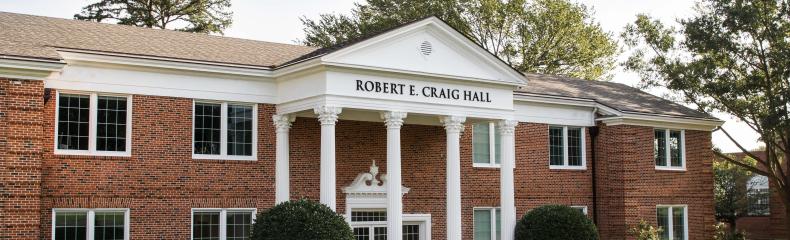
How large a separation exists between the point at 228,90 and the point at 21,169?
5.73 meters

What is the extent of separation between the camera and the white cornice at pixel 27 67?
20.6m

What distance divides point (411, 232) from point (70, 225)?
9665mm

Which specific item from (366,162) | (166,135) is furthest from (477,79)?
(166,135)

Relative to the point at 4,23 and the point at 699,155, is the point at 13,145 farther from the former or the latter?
the point at 699,155

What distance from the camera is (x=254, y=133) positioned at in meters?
25.4

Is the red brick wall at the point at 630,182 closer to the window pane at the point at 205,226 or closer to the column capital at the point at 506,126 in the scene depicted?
the column capital at the point at 506,126

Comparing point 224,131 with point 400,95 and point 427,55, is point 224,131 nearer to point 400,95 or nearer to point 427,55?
point 400,95

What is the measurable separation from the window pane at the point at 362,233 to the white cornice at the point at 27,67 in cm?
949

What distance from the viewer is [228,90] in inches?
984

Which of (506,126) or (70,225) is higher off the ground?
(506,126)

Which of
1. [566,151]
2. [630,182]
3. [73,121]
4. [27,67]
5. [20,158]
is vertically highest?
[27,67]

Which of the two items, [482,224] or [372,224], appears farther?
[482,224]

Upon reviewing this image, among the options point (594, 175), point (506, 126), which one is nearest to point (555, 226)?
point (506, 126)

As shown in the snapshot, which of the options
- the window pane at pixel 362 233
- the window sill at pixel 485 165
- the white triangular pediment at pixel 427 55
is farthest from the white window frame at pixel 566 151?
the window pane at pixel 362 233
